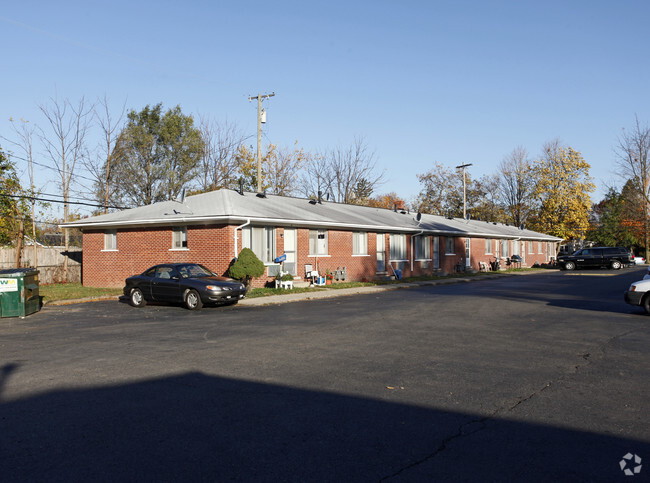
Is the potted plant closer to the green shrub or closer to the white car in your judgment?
the green shrub

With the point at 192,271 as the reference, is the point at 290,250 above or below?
above

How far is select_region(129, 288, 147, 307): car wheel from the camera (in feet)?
56.1

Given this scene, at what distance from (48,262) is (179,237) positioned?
977cm

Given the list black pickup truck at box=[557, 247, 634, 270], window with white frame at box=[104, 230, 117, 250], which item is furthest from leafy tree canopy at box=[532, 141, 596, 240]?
window with white frame at box=[104, 230, 117, 250]

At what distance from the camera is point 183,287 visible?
16172 millimetres

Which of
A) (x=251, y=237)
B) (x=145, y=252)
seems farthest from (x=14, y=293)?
(x=145, y=252)

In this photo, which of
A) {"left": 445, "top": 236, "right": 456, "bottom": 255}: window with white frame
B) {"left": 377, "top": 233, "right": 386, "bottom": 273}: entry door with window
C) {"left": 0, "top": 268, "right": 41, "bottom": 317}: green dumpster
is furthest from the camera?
{"left": 445, "top": 236, "right": 456, "bottom": 255}: window with white frame

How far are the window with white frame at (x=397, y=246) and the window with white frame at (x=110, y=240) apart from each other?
1533 cm

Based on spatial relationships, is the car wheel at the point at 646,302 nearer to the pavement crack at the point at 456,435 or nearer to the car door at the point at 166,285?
the pavement crack at the point at 456,435

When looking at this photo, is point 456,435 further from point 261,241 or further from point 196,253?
point 196,253

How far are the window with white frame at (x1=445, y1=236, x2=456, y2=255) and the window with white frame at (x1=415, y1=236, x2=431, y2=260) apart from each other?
2.88 meters

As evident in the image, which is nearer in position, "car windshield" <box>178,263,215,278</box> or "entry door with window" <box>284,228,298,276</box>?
"car windshield" <box>178,263,215,278</box>

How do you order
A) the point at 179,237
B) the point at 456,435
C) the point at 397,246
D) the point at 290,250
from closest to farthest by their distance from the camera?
the point at 456,435
the point at 179,237
the point at 290,250
the point at 397,246

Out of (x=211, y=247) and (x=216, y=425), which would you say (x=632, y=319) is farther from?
(x=211, y=247)
